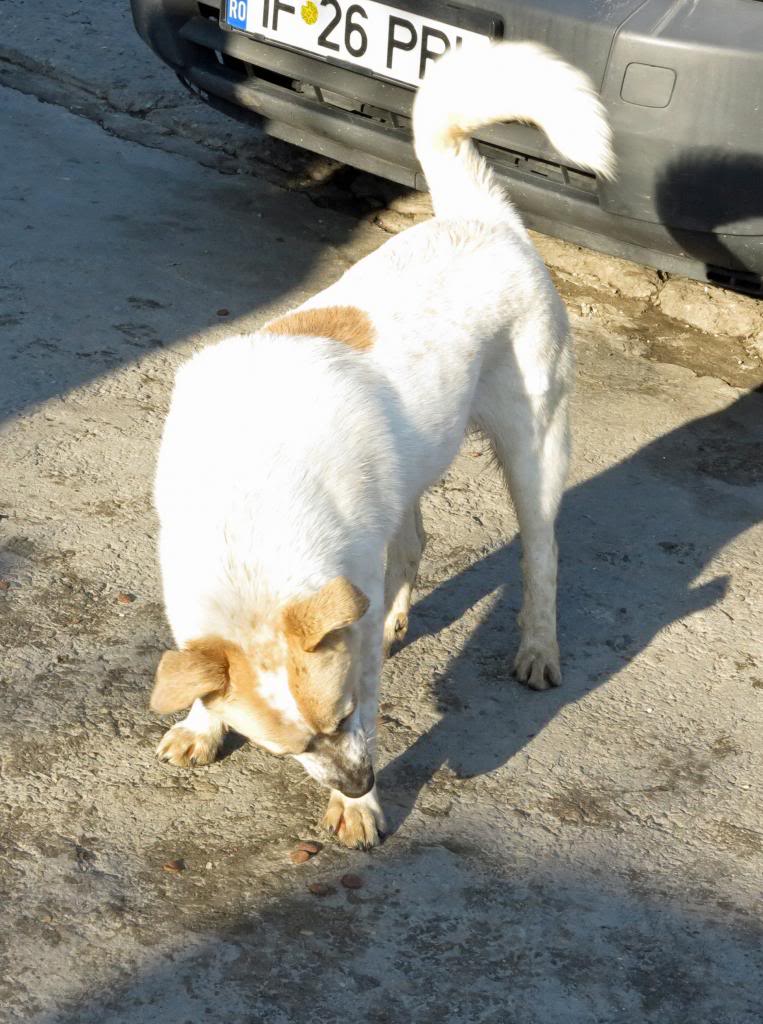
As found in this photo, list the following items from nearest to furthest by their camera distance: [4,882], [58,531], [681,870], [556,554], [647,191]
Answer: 1. [4,882]
2. [681,870]
3. [556,554]
4. [58,531]
5. [647,191]

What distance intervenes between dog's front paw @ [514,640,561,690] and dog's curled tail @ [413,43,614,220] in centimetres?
125

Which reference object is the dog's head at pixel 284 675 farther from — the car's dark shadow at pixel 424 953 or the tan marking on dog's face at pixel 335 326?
the tan marking on dog's face at pixel 335 326

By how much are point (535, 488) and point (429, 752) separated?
0.83 m

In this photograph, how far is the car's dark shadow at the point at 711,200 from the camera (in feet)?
14.2

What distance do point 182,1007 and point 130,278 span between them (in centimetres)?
355

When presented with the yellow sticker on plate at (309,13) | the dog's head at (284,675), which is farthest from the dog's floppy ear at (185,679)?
the yellow sticker on plate at (309,13)

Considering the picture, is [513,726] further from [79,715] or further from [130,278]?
[130,278]

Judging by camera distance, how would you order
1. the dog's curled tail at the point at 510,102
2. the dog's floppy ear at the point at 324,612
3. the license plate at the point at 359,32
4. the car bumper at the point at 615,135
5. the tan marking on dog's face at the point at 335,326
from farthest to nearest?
the license plate at the point at 359,32
the car bumper at the point at 615,135
the dog's curled tail at the point at 510,102
the tan marking on dog's face at the point at 335,326
the dog's floppy ear at the point at 324,612

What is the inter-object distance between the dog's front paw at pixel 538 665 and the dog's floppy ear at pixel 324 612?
1219mm

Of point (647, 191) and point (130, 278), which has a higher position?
point (647, 191)

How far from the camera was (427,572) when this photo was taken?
4.18 m

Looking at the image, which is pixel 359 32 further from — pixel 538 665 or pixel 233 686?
pixel 233 686

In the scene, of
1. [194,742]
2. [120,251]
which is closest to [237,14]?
[120,251]

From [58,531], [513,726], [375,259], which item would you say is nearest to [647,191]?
[375,259]
